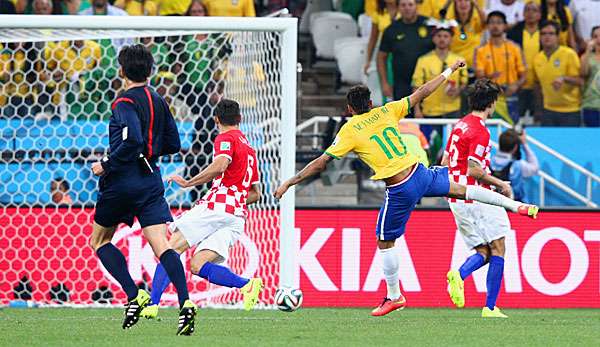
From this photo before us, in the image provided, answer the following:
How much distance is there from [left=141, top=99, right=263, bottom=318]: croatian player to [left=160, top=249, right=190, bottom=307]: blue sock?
1.75 m

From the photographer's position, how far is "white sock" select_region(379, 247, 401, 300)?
35.9ft

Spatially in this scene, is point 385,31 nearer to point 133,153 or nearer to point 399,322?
point 399,322

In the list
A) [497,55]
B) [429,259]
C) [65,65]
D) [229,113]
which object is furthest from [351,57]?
[229,113]

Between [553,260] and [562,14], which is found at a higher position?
[562,14]

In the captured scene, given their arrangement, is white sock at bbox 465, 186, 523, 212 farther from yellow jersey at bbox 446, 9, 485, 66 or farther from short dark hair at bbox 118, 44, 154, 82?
yellow jersey at bbox 446, 9, 485, 66

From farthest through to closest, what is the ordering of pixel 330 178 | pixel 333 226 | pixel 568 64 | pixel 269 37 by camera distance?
pixel 568 64 → pixel 330 178 → pixel 333 226 → pixel 269 37

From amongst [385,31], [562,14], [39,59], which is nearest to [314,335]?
[39,59]

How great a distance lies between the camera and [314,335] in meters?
8.98

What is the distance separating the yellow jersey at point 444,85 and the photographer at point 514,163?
138cm

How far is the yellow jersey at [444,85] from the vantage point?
15.9m

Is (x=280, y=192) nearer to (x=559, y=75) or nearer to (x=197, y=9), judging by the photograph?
(x=197, y=9)

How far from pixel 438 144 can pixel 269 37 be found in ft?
10.8

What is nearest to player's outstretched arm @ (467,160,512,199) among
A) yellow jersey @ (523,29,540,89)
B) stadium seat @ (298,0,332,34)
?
yellow jersey @ (523,29,540,89)

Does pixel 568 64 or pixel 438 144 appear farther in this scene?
pixel 568 64
